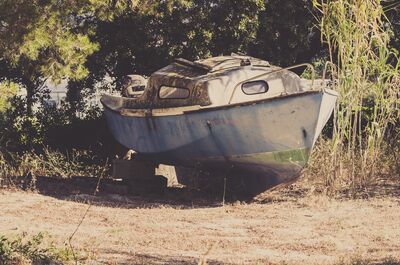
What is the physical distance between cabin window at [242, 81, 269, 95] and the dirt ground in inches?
68.3

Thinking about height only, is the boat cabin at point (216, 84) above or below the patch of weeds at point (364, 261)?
above

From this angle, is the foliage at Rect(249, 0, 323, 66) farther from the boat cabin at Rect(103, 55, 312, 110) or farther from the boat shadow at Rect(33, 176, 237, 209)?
the boat shadow at Rect(33, 176, 237, 209)

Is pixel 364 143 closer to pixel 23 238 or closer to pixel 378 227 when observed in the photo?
pixel 378 227

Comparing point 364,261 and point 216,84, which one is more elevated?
point 216,84

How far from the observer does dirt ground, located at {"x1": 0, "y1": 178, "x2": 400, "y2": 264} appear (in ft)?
23.4

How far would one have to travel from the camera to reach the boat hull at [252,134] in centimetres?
1009

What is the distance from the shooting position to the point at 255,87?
11.1 metres

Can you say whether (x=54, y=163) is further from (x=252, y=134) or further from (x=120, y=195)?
(x=252, y=134)

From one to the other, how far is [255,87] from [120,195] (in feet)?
9.49

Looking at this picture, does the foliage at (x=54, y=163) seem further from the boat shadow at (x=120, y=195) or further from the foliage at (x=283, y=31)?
the foliage at (x=283, y=31)

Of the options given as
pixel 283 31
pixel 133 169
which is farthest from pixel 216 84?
pixel 283 31

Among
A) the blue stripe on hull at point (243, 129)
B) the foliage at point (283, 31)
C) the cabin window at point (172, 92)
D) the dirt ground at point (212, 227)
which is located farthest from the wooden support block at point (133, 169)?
the foliage at point (283, 31)

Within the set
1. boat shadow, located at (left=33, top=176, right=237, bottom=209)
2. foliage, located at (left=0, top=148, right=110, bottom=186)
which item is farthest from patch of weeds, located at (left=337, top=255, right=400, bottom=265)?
foliage, located at (left=0, top=148, right=110, bottom=186)

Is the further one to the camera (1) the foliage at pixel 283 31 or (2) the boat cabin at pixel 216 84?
(1) the foliage at pixel 283 31
